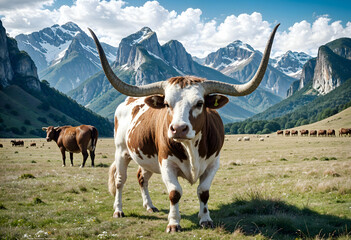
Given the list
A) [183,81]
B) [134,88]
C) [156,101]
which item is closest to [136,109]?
[134,88]

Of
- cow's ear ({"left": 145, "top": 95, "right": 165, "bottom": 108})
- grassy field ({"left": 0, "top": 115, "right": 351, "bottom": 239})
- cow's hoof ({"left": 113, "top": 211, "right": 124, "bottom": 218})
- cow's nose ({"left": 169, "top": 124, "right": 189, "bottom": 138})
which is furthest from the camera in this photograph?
cow's hoof ({"left": 113, "top": 211, "right": 124, "bottom": 218})

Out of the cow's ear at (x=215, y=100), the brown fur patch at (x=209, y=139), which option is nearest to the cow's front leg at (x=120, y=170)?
the brown fur patch at (x=209, y=139)

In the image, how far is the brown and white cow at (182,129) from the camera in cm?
589

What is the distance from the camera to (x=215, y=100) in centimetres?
648

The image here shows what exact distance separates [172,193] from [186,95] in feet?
7.92

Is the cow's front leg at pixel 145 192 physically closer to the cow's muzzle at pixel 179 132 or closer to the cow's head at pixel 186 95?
the cow's head at pixel 186 95

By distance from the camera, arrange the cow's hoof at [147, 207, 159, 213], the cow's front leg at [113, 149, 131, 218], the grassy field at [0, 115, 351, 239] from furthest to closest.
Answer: the cow's front leg at [113, 149, 131, 218]
the cow's hoof at [147, 207, 159, 213]
the grassy field at [0, 115, 351, 239]

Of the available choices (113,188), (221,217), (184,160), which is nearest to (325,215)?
(221,217)

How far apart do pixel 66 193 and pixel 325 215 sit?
1027 cm

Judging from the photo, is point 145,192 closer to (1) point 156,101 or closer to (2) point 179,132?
(1) point 156,101

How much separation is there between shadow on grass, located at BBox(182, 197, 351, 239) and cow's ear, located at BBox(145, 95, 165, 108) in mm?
3362

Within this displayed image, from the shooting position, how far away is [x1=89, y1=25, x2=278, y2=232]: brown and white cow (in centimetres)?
589

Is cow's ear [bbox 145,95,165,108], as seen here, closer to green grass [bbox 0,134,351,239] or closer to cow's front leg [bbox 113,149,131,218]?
cow's front leg [bbox 113,149,131,218]

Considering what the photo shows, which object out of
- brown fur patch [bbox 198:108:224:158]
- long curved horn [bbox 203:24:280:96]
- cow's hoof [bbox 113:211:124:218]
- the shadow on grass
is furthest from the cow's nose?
cow's hoof [bbox 113:211:124:218]
